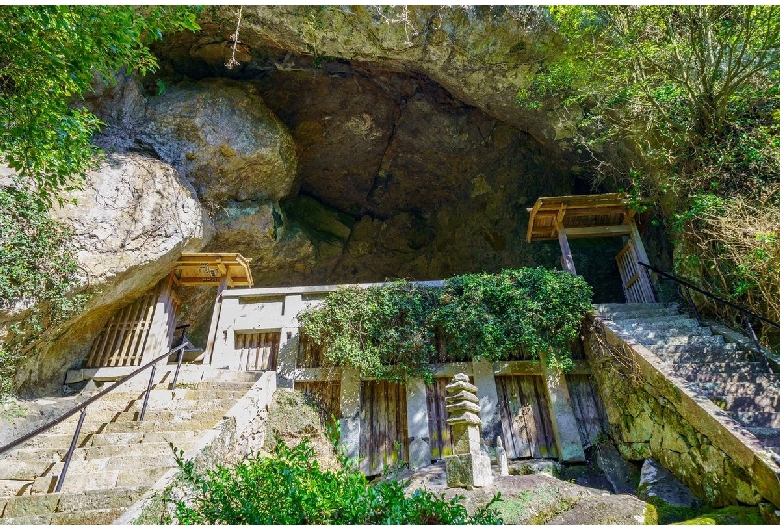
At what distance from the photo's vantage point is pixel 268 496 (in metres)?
4.11

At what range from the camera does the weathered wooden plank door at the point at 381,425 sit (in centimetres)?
816

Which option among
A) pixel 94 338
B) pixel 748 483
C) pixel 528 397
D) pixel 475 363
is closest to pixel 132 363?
pixel 94 338

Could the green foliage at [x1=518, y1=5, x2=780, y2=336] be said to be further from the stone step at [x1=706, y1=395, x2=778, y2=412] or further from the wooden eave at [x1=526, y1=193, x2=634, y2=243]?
the stone step at [x1=706, y1=395, x2=778, y2=412]

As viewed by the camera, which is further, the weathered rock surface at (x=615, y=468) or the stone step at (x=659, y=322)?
the stone step at (x=659, y=322)

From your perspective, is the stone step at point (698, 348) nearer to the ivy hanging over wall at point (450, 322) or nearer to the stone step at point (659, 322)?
the stone step at point (659, 322)

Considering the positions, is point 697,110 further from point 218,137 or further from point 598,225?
point 218,137

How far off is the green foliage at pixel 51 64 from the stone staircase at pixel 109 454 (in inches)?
140

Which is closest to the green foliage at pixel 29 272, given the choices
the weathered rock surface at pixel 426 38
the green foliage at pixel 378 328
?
the green foliage at pixel 378 328

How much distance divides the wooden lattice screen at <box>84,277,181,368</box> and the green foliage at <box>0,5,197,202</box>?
203 inches

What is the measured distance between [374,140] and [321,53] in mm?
4098

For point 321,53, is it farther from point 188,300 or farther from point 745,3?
point 745,3

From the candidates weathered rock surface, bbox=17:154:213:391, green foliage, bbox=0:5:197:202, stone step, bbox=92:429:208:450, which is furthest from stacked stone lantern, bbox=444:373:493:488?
weathered rock surface, bbox=17:154:213:391

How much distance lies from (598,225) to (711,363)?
5021 millimetres

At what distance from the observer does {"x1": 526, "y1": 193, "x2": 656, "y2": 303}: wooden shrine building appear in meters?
10.2
